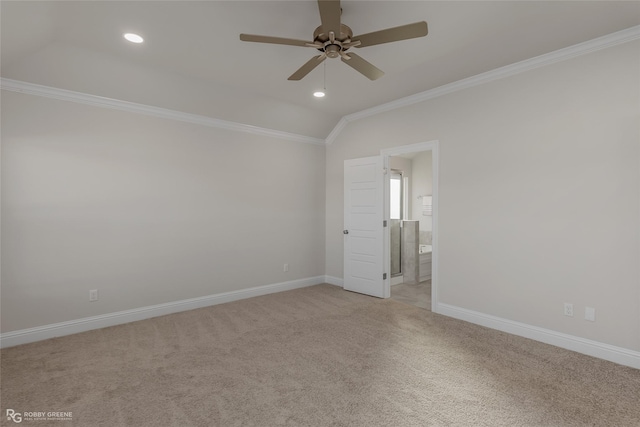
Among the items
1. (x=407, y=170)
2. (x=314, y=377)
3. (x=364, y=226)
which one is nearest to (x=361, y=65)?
(x=314, y=377)

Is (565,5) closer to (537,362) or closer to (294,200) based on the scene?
(537,362)

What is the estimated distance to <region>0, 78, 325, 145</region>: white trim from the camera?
10.2 ft

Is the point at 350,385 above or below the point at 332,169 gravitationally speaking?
below

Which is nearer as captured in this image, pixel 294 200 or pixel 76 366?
pixel 76 366

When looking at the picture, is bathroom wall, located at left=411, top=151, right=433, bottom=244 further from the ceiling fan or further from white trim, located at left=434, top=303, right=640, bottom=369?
the ceiling fan

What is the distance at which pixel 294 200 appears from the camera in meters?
5.32

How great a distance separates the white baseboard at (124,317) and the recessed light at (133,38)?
3003mm

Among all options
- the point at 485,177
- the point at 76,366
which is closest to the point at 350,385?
the point at 76,366

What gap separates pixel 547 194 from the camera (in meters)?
3.08

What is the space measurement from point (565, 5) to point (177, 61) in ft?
11.3

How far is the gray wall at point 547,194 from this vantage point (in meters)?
2.67

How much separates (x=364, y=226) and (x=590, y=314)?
9.28 feet

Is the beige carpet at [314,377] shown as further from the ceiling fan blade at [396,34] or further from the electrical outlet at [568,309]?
the ceiling fan blade at [396,34]

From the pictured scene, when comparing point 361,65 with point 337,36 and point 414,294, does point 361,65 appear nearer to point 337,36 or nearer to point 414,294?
point 337,36
